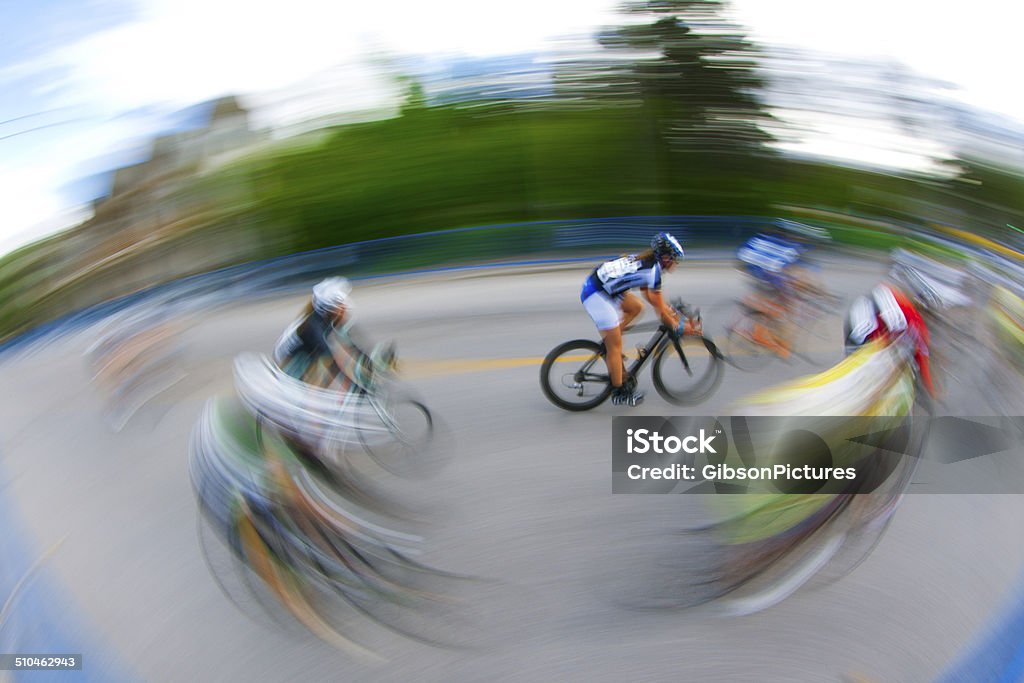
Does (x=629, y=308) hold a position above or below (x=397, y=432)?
above

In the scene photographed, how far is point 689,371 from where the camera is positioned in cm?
205

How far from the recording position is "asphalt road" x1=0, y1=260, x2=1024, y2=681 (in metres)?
1.98

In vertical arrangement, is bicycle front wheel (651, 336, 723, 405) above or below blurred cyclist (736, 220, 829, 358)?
below

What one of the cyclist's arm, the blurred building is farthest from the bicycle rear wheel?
the blurred building

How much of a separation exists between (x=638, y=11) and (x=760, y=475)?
138 cm

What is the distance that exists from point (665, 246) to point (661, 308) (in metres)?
0.23

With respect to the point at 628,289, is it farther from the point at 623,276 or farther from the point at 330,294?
the point at 330,294

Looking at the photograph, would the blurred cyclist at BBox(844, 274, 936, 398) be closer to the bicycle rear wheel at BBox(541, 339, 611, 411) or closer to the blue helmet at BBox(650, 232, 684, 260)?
the blue helmet at BBox(650, 232, 684, 260)

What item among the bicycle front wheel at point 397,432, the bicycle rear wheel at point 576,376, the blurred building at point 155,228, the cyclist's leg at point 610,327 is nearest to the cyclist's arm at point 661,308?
the cyclist's leg at point 610,327

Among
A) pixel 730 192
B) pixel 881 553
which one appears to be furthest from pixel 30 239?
pixel 881 553

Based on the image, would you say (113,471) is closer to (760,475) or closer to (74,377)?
(74,377)

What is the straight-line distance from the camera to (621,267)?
1.91 metres

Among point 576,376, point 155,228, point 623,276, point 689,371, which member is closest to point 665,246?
point 623,276

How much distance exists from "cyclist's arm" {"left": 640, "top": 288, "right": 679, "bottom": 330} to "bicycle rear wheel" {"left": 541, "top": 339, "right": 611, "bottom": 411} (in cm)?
23
